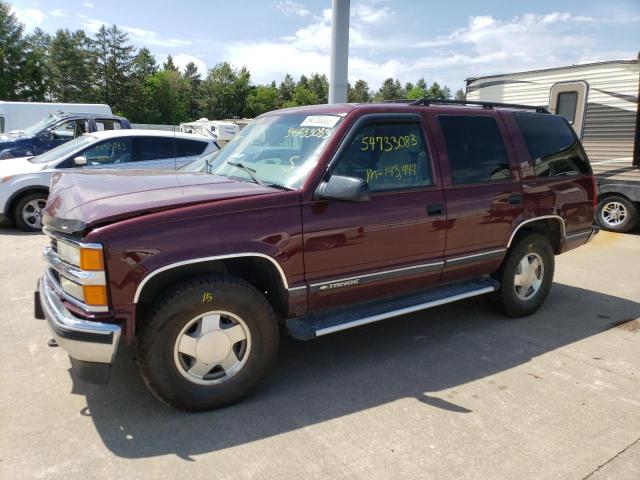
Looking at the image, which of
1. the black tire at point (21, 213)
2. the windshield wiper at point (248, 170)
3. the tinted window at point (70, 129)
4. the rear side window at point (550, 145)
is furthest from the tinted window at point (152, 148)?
the rear side window at point (550, 145)

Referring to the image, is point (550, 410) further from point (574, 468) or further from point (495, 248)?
point (495, 248)

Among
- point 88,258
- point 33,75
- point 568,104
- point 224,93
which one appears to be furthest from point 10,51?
point 88,258

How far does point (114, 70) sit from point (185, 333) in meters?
69.1

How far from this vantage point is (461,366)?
3789 mm

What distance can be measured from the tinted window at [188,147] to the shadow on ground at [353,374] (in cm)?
597

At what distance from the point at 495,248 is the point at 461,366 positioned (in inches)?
46.6

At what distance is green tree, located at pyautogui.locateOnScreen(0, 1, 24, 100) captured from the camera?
49906 mm

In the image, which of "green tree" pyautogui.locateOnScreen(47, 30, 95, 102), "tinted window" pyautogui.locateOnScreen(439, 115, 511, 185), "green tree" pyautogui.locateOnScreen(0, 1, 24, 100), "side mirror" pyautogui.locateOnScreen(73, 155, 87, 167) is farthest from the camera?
"green tree" pyautogui.locateOnScreen(47, 30, 95, 102)

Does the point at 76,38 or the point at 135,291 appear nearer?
the point at 135,291

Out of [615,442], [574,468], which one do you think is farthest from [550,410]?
[574,468]

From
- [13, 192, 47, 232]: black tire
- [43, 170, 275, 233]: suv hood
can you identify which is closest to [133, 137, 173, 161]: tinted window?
[13, 192, 47, 232]: black tire

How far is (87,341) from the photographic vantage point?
8.77 ft

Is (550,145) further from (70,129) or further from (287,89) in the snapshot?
(287,89)

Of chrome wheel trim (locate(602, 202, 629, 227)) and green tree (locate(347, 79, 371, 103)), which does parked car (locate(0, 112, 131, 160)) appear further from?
green tree (locate(347, 79, 371, 103))
